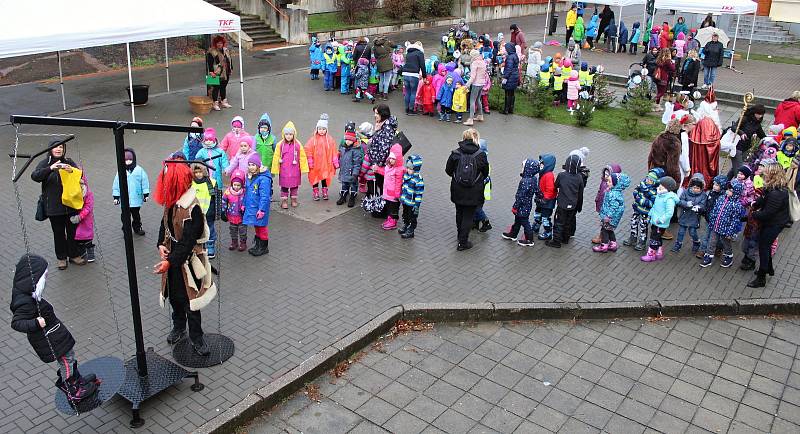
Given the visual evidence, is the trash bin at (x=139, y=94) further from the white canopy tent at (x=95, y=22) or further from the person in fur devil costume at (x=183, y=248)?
the person in fur devil costume at (x=183, y=248)

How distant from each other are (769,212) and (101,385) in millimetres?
8285

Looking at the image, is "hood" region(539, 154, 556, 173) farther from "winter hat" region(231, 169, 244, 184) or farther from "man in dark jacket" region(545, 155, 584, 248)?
"winter hat" region(231, 169, 244, 184)

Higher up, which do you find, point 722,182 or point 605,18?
point 605,18

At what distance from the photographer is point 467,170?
1000 cm

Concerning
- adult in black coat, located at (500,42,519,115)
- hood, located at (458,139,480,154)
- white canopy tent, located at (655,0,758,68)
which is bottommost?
hood, located at (458,139,480,154)

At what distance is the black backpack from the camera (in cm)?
1000

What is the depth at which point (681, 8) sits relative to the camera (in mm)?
23031

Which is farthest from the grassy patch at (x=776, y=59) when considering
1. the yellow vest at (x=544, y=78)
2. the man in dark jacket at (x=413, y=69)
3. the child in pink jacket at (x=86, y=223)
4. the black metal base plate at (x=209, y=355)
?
the black metal base plate at (x=209, y=355)

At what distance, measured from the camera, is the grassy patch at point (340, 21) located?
29025 mm

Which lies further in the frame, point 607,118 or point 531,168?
point 607,118

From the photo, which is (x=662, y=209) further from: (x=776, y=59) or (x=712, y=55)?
(x=776, y=59)

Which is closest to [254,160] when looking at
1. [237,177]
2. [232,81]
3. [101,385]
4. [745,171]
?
[237,177]

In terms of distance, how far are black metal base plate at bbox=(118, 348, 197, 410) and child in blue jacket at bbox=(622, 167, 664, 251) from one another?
6.74m

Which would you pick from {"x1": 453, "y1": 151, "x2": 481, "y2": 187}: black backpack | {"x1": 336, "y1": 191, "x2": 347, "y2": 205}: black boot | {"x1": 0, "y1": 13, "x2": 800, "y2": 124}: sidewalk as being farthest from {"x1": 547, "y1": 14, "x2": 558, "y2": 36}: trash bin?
{"x1": 453, "y1": 151, "x2": 481, "y2": 187}: black backpack
